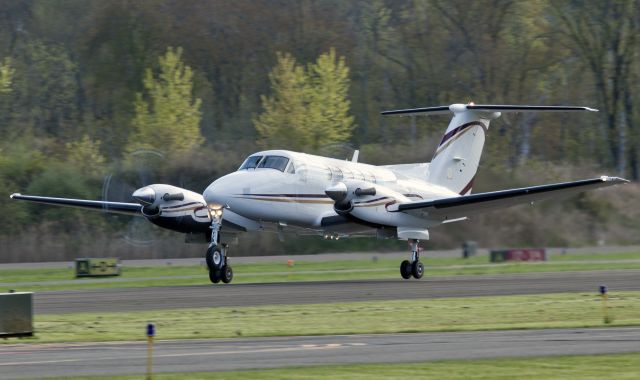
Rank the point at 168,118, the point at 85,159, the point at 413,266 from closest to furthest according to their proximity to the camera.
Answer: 1. the point at 413,266
2. the point at 85,159
3. the point at 168,118

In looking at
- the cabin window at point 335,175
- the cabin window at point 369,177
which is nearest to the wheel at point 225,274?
the cabin window at point 335,175

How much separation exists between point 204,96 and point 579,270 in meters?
42.7

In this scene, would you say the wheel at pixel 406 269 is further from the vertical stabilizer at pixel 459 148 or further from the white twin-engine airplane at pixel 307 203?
the vertical stabilizer at pixel 459 148

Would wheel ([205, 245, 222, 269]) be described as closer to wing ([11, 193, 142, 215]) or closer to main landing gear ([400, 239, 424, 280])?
wing ([11, 193, 142, 215])

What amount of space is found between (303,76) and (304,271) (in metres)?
26.2

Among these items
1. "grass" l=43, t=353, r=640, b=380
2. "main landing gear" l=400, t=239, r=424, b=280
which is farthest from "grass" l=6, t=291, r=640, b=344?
"main landing gear" l=400, t=239, r=424, b=280

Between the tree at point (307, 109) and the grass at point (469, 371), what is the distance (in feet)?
138

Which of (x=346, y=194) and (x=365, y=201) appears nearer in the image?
(x=346, y=194)

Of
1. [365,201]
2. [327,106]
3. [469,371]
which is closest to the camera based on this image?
[469,371]

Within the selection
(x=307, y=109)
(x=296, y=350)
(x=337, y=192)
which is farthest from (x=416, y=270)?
(x=307, y=109)

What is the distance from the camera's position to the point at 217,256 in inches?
1249

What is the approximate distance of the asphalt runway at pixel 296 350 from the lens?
15188mm

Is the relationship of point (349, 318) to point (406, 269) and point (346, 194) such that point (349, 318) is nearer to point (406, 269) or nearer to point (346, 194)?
point (346, 194)

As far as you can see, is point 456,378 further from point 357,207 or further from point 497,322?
point 357,207
